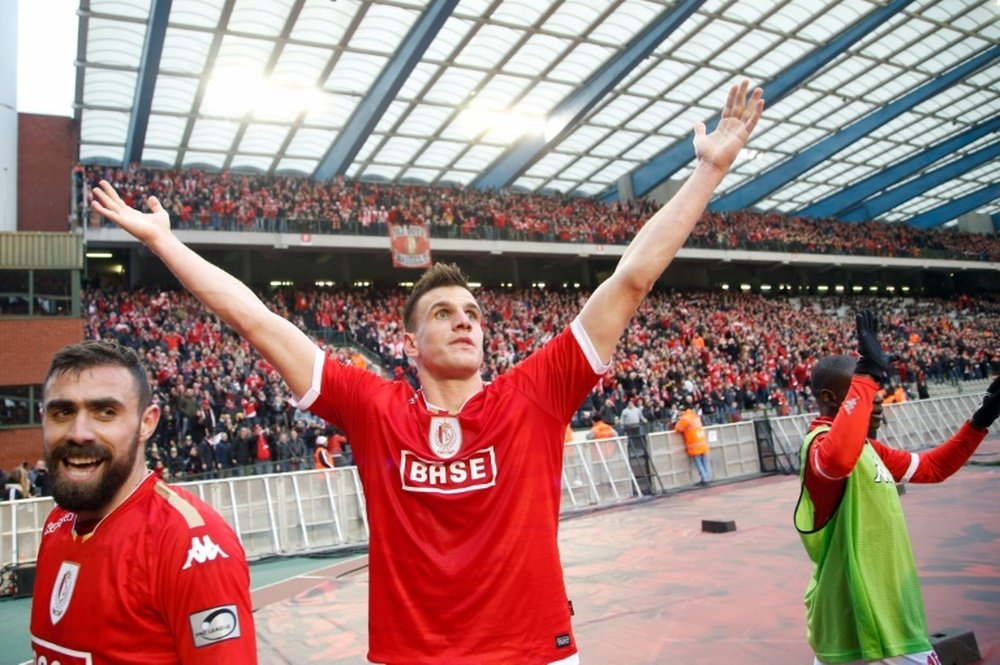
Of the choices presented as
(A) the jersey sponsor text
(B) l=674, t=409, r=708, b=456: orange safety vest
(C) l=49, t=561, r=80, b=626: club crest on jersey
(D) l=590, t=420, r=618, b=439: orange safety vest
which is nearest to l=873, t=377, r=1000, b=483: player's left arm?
(A) the jersey sponsor text

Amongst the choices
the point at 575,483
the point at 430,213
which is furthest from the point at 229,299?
the point at 430,213

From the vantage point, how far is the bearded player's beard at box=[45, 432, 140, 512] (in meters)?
2.15

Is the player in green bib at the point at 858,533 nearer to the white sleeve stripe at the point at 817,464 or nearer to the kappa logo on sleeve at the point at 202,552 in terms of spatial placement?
the white sleeve stripe at the point at 817,464

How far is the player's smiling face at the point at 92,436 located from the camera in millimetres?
2172

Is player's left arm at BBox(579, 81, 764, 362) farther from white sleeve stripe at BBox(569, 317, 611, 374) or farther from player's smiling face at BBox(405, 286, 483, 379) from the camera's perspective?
player's smiling face at BBox(405, 286, 483, 379)

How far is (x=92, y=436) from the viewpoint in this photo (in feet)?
7.22

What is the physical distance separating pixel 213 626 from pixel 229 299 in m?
0.95

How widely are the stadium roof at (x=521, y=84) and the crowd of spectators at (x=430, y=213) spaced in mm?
1361

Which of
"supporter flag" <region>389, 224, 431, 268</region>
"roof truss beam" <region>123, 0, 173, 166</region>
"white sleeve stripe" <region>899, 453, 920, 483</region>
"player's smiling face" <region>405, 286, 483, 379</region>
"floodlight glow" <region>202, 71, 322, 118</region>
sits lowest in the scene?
"white sleeve stripe" <region>899, 453, 920, 483</region>

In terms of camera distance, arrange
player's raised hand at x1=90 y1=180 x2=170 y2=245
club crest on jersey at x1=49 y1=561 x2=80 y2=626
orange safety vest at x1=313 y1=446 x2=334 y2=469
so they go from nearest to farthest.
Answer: club crest on jersey at x1=49 y1=561 x2=80 y2=626 < player's raised hand at x1=90 y1=180 x2=170 y2=245 < orange safety vest at x1=313 y1=446 x2=334 y2=469

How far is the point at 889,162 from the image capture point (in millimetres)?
40531

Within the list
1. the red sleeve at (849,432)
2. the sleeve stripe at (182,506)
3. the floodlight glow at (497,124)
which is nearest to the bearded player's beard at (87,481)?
the sleeve stripe at (182,506)

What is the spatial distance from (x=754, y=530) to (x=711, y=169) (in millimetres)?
8072

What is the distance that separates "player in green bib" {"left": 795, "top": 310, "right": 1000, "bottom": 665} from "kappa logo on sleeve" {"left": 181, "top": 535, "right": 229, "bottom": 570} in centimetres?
235
